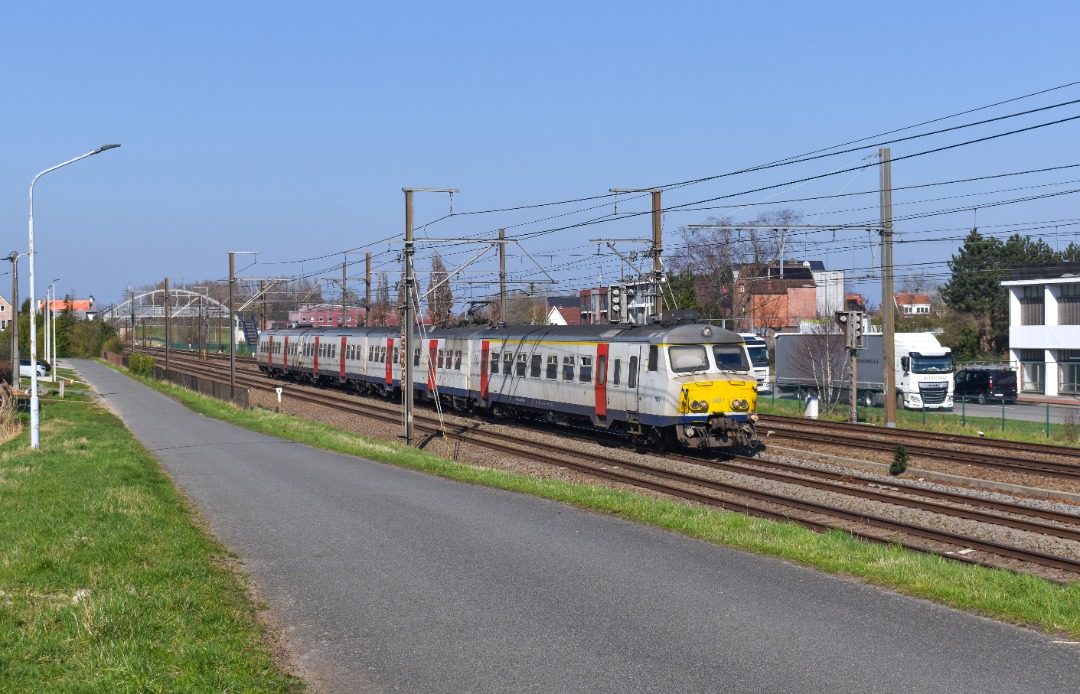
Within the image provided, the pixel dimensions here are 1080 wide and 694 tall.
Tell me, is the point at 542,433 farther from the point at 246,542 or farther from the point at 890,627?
the point at 890,627

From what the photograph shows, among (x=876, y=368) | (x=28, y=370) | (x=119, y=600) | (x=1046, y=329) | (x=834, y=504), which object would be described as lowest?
(x=834, y=504)

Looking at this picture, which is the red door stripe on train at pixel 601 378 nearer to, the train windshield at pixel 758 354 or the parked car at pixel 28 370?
the train windshield at pixel 758 354

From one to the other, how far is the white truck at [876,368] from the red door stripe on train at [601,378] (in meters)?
16.8

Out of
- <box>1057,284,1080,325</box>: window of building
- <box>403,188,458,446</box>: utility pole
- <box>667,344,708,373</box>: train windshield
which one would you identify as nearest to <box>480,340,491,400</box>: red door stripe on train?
<box>403,188,458,446</box>: utility pole

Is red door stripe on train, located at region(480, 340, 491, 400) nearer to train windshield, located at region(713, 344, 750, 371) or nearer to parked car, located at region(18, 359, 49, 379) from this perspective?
train windshield, located at region(713, 344, 750, 371)

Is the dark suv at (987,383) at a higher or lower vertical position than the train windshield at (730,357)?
lower

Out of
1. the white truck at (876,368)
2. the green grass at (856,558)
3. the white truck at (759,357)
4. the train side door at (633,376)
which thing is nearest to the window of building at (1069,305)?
the white truck at (876,368)

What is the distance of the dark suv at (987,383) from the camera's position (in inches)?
2057

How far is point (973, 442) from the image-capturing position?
27391 millimetres

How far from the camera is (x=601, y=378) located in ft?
92.0

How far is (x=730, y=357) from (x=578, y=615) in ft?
56.0

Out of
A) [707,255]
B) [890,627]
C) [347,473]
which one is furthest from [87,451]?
[707,255]

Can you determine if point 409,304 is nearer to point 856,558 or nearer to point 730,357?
point 730,357

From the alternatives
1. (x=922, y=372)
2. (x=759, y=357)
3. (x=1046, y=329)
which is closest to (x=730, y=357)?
(x=922, y=372)
